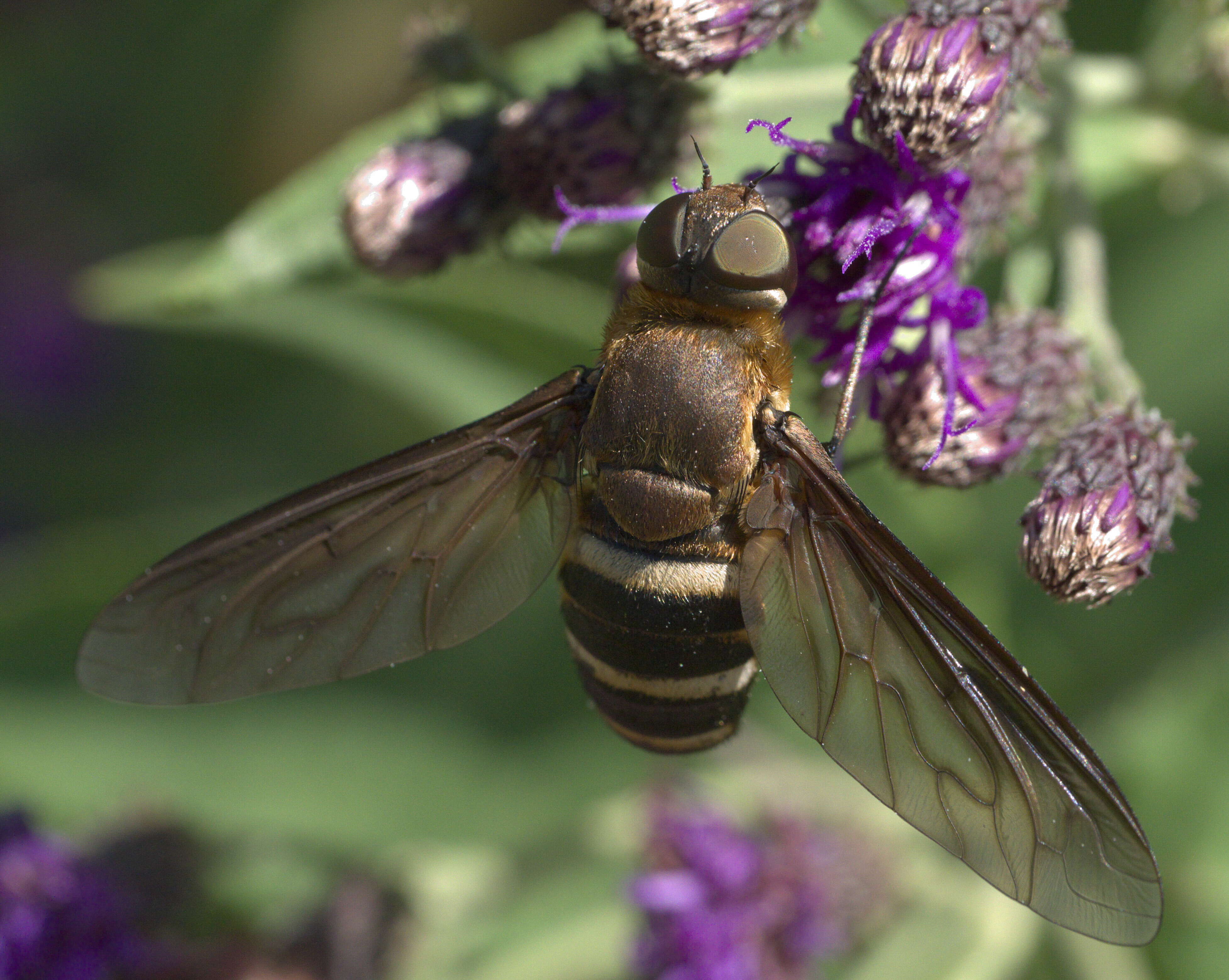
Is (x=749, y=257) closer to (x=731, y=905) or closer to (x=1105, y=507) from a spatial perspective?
(x=1105, y=507)

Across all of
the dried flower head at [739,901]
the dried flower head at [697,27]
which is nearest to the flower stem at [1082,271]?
the dried flower head at [697,27]

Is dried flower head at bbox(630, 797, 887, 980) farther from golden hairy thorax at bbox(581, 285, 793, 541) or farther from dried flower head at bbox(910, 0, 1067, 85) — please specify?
dried flower head at bbox(910, 0, 1067, 85)

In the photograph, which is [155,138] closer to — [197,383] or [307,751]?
[197,383]

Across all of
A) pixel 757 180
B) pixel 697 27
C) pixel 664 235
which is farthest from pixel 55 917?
pixel 697 27

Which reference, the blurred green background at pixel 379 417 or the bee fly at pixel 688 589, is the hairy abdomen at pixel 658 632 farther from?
the blurred green background at pixel 379 417

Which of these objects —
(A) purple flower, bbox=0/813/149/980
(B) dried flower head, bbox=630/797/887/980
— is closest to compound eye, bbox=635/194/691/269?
(B) dried flower head, bbox=630/797/887/980

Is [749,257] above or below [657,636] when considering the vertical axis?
above
